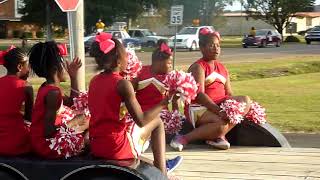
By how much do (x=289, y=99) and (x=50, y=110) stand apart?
965 cm

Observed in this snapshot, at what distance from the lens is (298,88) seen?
626 inches

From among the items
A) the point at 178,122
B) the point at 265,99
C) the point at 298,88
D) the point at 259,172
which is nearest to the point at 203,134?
the point at 178,122

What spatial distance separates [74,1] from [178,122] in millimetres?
1739

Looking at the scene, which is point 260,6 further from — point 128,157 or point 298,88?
point 128,157

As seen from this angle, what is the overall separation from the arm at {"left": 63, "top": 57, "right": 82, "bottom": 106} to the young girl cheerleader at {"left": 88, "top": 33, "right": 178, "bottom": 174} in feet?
1.79

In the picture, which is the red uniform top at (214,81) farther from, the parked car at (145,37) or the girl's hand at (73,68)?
the parked car at (145,37)

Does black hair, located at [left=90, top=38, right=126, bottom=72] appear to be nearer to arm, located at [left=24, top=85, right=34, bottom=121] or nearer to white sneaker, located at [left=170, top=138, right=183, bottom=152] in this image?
arm, located at [left=24, top=85, right=34, bottom=121]

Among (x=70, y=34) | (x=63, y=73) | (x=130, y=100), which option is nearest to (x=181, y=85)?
(x=130, y=100)

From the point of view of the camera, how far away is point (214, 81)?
6.74m

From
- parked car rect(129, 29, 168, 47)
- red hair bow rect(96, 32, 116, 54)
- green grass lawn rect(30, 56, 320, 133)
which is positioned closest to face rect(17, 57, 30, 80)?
red hair bow rect(96, 32, 116, 54)

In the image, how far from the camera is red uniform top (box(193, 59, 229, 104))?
21.9ft

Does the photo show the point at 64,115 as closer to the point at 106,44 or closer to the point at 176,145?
the point at 106,44

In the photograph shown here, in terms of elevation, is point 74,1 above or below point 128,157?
above

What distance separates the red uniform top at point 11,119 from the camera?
15.8 feet
